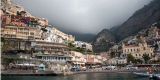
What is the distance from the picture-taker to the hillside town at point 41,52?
80.8 metres

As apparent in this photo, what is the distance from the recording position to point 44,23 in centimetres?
12444

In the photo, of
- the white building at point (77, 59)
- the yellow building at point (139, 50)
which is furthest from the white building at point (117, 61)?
the white building at point (77, 59)

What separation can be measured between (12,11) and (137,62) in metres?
48.2

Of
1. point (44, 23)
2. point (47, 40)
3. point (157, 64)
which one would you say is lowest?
point (157, 64)

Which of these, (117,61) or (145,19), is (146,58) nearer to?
(117,61)

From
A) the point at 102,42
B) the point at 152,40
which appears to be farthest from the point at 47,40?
the point at 102,42

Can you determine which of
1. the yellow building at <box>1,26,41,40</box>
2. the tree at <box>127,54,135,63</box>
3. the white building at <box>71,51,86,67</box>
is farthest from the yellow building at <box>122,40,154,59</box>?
the yellow building at <box>1,26,41,40</box>

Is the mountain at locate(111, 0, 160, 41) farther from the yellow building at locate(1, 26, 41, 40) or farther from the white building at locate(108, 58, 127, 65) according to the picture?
the yellow building at locate(1, 26, 41, 40)

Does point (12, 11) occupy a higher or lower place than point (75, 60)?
higher

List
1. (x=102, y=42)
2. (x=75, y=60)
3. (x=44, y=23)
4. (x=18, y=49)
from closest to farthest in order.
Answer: (x=18, y=49)
(x=75, y=60)
(x=44, y=23)
(x=102, y=42)

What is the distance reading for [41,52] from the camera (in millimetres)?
Answer: 88938

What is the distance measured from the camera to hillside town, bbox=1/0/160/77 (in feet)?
265

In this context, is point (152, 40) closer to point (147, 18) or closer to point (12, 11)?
point (147, 18)

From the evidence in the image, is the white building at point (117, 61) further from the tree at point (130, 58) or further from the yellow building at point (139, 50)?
the yellow building at point (139, 50)
